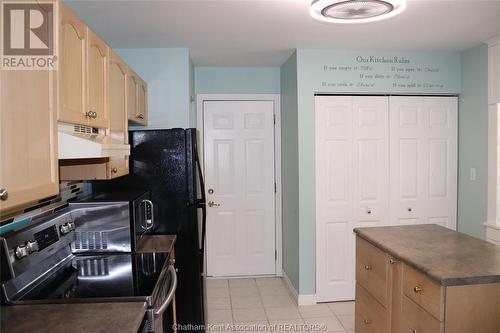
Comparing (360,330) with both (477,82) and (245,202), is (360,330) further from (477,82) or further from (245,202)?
(477,82)

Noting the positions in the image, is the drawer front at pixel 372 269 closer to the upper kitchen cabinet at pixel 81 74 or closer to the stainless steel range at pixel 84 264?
the stainless steel range at pixel 84 264

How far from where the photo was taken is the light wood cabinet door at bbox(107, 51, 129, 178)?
2.22m

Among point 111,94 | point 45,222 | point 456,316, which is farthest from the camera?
point 111,94

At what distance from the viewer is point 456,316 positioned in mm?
1738

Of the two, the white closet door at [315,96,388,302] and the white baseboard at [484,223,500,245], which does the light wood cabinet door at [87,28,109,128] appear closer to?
the white closet door at [315,96,388,302]

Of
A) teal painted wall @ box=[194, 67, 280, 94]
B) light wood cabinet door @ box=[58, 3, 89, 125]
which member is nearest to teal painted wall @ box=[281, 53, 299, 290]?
teal painted wall @ box=[194, 67, 280, 94]

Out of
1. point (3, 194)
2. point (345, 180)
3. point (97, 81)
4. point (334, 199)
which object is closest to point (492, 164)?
point (345, 180)

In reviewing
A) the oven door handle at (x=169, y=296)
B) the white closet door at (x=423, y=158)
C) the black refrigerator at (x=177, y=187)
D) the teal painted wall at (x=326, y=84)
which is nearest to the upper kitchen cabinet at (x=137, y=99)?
the black refrigerator at (x=177, y=187)

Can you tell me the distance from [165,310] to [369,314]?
1.26 m

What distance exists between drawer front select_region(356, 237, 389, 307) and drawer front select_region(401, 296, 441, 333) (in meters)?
0.21

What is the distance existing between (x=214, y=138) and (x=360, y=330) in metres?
2.40

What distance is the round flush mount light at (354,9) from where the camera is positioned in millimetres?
1966

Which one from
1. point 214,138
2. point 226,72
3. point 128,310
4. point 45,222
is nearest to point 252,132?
point 214,138

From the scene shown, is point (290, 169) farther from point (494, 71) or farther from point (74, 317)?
point (74, 317)
